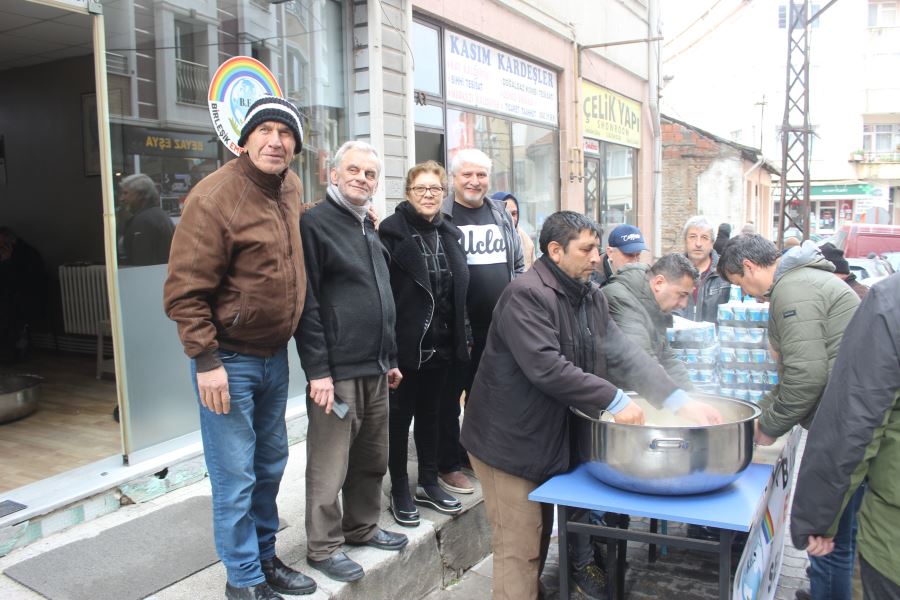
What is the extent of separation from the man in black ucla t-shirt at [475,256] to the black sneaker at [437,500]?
0.21 m

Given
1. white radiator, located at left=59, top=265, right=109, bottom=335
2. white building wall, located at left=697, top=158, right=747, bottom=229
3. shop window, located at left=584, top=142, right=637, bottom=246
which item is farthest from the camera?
white building wall, located at left=697, top=158, right=747, bottom=229

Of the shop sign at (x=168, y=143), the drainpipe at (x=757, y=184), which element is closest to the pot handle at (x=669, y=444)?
the shop sign at (x=168, y=143)

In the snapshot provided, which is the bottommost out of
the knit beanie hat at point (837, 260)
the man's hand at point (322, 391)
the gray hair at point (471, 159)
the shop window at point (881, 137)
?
the man's hand at point (322, 391)

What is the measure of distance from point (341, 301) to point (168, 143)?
211 cm

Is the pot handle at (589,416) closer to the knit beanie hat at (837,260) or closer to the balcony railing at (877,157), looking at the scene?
the knit beanie hat at (837,260)

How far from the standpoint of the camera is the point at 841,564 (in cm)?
324

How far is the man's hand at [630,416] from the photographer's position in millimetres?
2732

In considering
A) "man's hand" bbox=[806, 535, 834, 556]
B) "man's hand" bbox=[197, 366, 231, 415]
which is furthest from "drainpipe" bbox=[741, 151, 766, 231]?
"man's hand" bbox=[197, 366, 231, 415]

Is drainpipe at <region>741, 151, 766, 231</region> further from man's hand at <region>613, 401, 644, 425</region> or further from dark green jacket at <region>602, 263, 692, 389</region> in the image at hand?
man's hand at <region>613, 401, 644, 425</region>

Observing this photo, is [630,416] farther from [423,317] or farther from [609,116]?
[609,116]

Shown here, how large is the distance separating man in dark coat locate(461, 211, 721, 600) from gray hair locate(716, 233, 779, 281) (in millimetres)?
646

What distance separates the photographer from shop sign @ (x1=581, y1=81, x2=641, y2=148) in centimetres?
1072

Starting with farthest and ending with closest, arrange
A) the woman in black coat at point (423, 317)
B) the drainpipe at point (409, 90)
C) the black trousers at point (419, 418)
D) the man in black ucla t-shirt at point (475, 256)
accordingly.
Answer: the drainpipe at point (409, 90)
the man in black ucla t-shirt at point (475, 256)
the black trousers at point (419, 418)
the woman in black coat at point (423, 317)

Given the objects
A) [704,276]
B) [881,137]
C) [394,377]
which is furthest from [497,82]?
[881,137]
